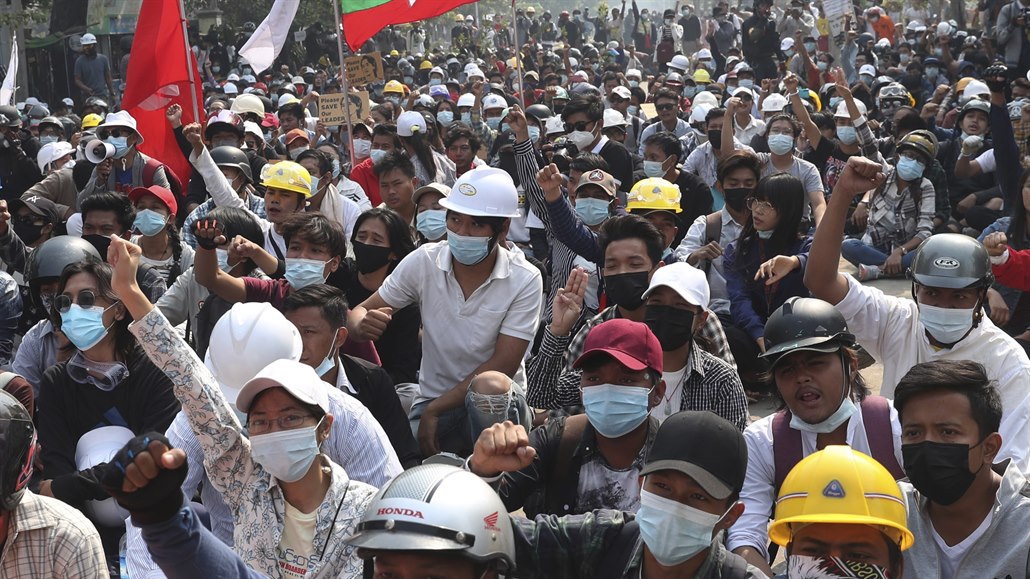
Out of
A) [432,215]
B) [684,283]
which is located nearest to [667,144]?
[432,215]

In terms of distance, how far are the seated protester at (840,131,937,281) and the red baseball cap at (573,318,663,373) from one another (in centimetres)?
717

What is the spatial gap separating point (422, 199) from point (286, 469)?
14.5 ft

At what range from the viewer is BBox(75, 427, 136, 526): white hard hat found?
4.86m

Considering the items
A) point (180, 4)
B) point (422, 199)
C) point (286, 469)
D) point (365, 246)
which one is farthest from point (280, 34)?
point (286, 469)

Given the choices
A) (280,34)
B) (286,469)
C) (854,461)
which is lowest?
(280,34)

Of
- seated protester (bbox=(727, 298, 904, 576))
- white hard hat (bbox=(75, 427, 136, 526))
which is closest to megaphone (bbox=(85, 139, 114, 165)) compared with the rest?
white hard hat (bbox=(75, 427, 136, 526))

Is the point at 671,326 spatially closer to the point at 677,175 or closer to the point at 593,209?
the point at 593,209

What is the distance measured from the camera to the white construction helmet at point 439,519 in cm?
284

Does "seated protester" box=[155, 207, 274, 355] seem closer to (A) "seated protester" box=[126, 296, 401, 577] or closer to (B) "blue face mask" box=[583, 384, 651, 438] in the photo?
(A) "seated protester" box=[126, 296, 401, 577]

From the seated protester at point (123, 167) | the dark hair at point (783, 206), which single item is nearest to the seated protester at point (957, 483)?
the dark hair at point (783, 206)

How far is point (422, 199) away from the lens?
7.86 m

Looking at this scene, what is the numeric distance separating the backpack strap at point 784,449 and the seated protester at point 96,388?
242 cm

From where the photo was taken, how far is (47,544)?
3125 millimetres

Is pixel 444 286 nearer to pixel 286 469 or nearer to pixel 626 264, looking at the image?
pixel 626 264
